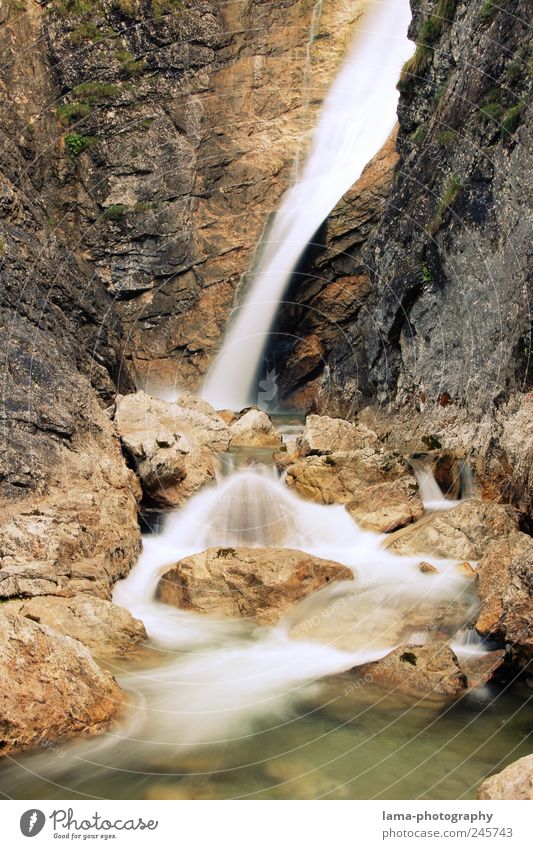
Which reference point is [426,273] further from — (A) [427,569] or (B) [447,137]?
(A) [427,569]

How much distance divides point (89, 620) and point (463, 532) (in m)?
6.82

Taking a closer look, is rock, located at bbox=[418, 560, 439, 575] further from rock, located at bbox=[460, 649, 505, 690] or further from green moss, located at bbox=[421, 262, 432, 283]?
green moss, located at bbox=[421, 262, 432, 283]

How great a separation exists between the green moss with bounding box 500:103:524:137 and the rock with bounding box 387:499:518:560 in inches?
345

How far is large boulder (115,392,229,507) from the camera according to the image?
1570 centimetres

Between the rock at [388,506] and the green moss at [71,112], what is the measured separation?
2562 cm

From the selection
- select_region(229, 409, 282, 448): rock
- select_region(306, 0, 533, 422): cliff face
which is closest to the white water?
select_region(306, 0, 533, 422): cliff face

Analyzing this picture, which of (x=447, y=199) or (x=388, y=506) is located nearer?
(x=388, y=506)

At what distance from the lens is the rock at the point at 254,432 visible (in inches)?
822

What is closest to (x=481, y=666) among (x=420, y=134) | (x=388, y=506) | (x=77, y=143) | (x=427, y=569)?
(x=427, y=569)

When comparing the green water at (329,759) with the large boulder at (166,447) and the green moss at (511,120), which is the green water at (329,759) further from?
the green moss at (511,120)

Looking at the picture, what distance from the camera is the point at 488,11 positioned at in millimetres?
17859

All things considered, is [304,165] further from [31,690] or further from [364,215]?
[31,690]

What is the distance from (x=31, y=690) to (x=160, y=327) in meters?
25.1

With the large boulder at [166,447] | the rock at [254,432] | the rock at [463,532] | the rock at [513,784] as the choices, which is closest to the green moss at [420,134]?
the rock at [254,432]
